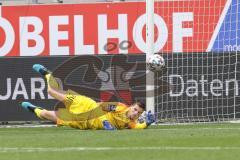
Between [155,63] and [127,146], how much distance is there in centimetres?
514

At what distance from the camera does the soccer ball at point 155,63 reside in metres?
13.4

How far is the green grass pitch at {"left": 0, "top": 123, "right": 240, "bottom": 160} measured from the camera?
757 cm

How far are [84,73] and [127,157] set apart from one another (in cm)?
742

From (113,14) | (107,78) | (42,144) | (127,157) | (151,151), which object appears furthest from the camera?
(113,14)

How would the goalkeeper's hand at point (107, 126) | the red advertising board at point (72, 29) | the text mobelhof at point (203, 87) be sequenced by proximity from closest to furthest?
the goalkeeper's hand at point (107, 126) → the text mobelhof at point (203, 87) → the red advertising board at point (72, 29)

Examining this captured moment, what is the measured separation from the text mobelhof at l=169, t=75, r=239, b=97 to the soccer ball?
1113mm

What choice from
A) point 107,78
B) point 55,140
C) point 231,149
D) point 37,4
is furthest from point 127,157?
point 37,4

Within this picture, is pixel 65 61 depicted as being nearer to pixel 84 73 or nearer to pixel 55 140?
pixel 84 73

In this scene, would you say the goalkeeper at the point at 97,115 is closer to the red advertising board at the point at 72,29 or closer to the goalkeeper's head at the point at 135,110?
the goalkeeper's head at the point at 135,110

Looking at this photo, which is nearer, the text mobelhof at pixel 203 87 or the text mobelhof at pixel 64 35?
the text mobelhof at pixel 203 87

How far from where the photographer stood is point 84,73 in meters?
14.8

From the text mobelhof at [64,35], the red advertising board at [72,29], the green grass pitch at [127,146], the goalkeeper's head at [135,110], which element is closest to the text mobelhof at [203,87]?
the goalkeeper's head at [135,110]

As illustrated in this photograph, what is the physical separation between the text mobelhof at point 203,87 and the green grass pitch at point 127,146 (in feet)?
13.8

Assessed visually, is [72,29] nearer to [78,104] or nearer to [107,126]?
[78,104]
